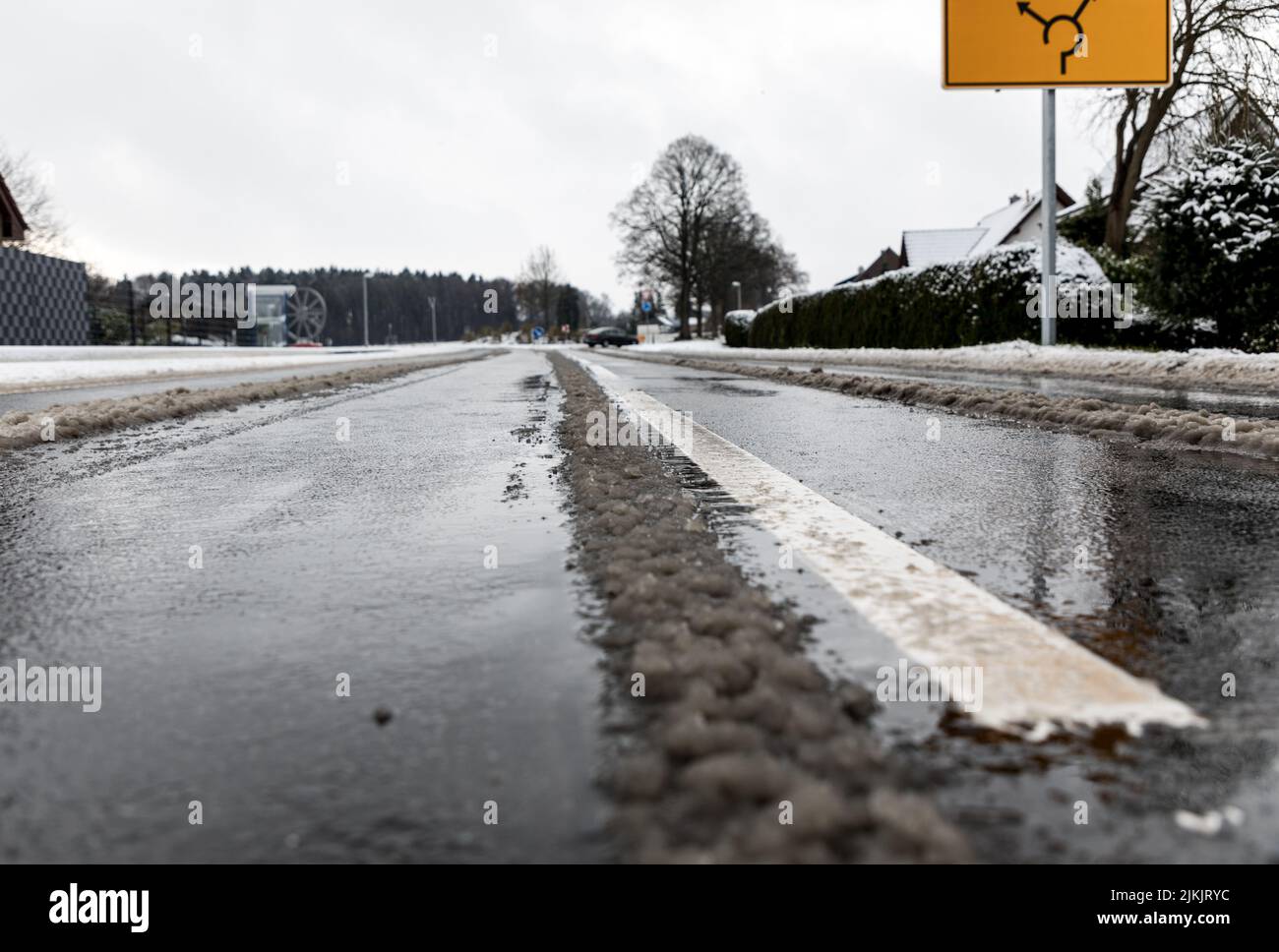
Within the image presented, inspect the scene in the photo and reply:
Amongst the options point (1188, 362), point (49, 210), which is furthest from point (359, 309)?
point (1188, 362)

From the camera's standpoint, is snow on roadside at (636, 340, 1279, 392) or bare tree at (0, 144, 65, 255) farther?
bare tree at (0, 144, 65, 255)

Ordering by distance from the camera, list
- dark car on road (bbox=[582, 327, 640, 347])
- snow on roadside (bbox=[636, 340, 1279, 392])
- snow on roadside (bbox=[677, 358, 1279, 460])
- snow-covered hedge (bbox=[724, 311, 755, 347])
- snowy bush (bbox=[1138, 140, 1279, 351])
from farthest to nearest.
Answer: dark car on road (bbox=[582, 327, 640, 347]) < snow-covered hedge (bbox=[724, 311, 755, 347]) < snowy bush (bbox=[1138, 140, 1279, 351]) < snow on roadside (bbox=[636, 340, 1279, 392]) < snow on roadside (bbox=[677, 358, 1279, 460])

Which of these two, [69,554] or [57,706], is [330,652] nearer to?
[57,706]

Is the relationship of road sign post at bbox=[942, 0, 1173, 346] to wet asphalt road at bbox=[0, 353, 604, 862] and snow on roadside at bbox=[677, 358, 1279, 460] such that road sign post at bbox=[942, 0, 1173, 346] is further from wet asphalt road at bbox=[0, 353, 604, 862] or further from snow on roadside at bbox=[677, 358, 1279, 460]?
wet asphalt road at bbox=[0, 353, 604, 862]

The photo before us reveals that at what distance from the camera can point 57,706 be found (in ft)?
5.97

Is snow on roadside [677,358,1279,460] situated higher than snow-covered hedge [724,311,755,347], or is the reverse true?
snow-covered hedge [724,311,755,347]

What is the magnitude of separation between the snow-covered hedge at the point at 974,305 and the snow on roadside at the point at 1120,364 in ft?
4.86

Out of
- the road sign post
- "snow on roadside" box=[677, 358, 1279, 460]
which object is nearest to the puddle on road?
"snow on roadside" box=[677, 358, 1279, 460]

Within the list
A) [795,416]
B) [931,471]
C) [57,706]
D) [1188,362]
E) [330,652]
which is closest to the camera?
[57,706]

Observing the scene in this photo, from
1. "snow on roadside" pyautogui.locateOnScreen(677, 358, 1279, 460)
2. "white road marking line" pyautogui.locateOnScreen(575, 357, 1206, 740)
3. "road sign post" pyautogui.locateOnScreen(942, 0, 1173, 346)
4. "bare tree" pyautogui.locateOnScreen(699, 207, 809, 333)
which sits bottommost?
"white road marking line" pyautogui.locateOnScreen(575, 357, 1206, 740)

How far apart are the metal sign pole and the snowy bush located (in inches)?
64.5

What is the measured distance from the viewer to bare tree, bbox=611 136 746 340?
62219 mm

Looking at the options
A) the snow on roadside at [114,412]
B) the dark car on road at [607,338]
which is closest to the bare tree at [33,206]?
the dark car on road at [607,338]

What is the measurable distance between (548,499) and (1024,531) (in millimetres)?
1776
